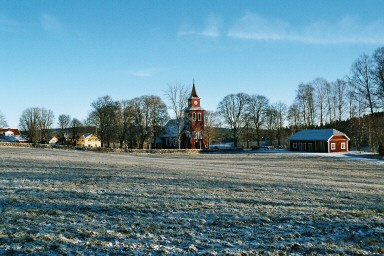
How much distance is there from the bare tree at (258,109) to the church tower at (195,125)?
49.4ft

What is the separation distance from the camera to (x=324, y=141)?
181ft

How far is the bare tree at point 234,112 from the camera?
241 ft

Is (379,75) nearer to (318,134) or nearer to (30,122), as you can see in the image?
(318,134)

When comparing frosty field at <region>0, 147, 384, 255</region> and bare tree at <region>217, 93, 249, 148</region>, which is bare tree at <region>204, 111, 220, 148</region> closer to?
bare tree at <region>217, 93, 249, 148</region>

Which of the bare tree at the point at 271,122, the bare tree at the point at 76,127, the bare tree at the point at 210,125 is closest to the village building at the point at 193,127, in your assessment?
the bare tree at the point at 210,125

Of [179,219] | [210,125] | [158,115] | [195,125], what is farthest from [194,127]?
[179,219]

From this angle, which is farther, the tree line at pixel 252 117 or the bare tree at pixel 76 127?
the bare tree at pixel 76 127

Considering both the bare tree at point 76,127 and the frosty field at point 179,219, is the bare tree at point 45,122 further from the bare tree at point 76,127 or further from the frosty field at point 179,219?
the frosty field at point 179,219

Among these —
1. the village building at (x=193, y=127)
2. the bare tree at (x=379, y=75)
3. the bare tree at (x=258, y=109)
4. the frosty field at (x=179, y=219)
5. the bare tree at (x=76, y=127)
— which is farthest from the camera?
the bare tree at (x=76, y=127)

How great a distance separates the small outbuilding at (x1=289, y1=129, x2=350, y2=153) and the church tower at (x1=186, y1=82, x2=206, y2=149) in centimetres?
2162

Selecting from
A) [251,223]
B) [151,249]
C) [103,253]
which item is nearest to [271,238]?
[251,223]

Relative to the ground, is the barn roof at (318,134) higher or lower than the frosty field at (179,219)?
higher

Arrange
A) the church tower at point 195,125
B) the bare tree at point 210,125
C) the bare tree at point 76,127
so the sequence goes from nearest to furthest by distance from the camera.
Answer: the church tower at point 195,125 < the bare tree at point 210,125 < the bare tree at point 76,127

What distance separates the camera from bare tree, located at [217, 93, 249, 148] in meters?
73.4
